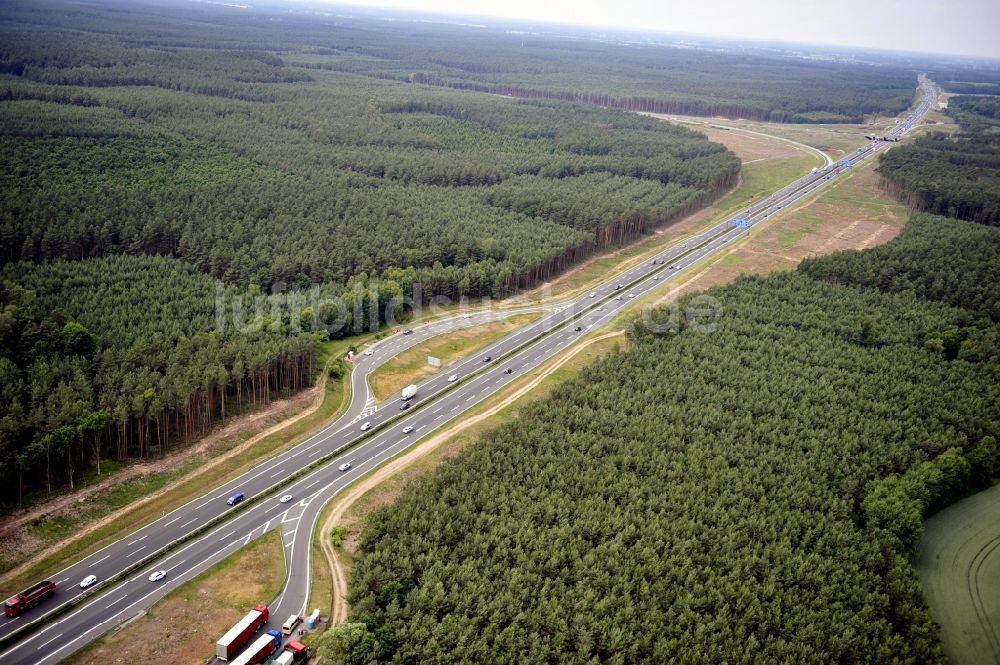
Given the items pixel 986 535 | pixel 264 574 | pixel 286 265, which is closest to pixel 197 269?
pixel 286 265

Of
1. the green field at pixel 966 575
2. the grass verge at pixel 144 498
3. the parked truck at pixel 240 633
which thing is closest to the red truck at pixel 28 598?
the grass verge at pixel 144 498

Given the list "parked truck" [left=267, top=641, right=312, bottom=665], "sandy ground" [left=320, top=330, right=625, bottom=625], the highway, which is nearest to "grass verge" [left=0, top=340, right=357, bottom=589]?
the highway

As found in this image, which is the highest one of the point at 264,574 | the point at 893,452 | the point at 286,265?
the point at 286,265

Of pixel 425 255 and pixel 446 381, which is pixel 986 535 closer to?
pixel 446 381

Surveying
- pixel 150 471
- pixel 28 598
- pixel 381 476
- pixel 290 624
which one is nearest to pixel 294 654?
pixel 290 624

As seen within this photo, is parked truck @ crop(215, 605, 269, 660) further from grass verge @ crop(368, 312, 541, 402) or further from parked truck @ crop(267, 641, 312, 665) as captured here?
grass verge @ crop(368, 312, 541, 402)

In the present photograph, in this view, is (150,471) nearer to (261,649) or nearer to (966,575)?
(261,649)
